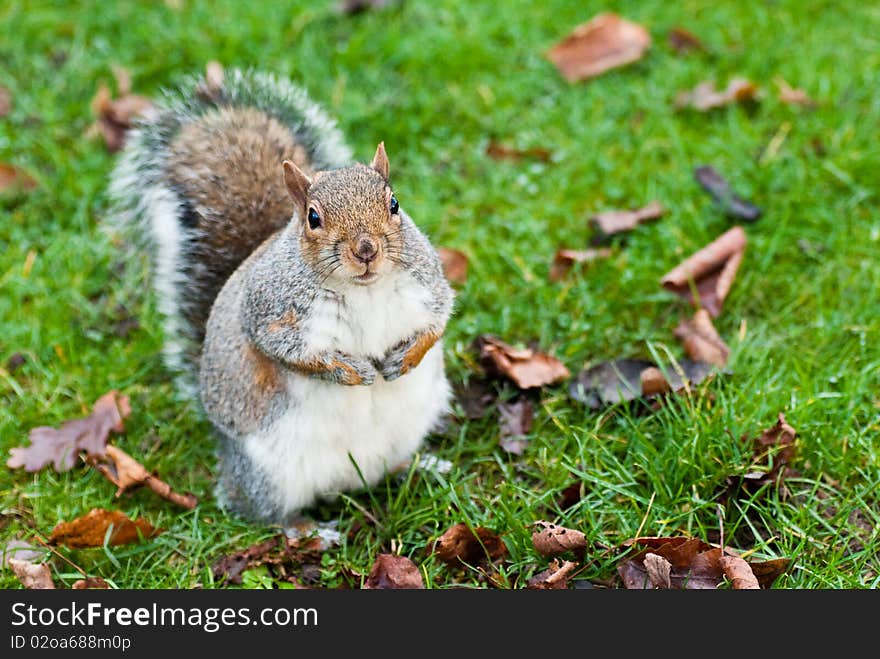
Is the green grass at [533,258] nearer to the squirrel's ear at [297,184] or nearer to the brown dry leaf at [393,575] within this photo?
the brown dry leaf at [393,575]

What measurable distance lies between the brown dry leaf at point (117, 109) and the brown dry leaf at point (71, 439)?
1.07 m

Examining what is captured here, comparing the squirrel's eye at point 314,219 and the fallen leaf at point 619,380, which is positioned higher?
the squirrel's eye at point 314,219

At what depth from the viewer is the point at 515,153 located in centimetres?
325

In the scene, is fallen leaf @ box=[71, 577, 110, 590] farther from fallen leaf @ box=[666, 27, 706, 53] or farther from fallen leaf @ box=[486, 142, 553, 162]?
fallen leaf @ box=[666, 27, 706, 53]

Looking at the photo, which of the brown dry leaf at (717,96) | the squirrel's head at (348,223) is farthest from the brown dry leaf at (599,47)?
the squirrel's head at (348,223)

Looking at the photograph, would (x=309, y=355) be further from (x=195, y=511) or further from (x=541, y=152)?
(x=541, y=152)

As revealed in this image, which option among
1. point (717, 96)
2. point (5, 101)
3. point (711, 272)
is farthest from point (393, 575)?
point (5, 101)

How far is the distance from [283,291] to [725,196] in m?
1.42

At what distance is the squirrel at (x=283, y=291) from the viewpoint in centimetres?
200

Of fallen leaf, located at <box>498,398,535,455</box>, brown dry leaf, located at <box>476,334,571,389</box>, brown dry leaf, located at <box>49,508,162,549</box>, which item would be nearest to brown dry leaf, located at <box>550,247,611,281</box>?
brown dry leaf, located at <box>476,334,571,389</box>

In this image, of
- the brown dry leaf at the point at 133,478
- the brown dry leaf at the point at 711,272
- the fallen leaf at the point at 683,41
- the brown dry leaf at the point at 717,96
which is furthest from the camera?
the fallen leaf at the point at 683,41

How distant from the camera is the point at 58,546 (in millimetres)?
2234

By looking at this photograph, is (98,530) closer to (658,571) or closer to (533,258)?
(658,571)

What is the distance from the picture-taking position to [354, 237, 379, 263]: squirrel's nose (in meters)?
1.89
